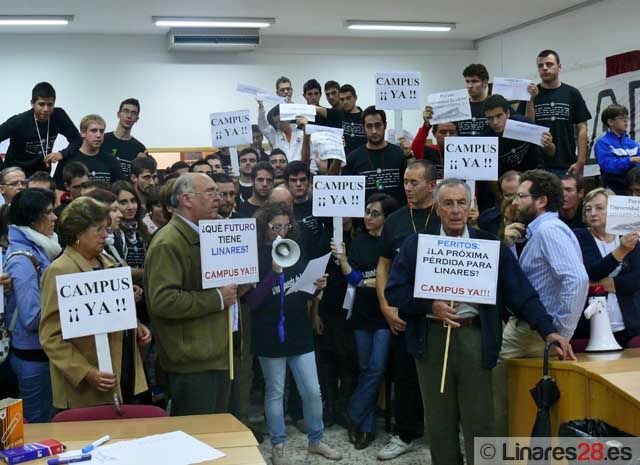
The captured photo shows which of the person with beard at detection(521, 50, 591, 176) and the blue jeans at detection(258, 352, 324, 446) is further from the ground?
the person with beard at detection(521, 50, 591, 176)

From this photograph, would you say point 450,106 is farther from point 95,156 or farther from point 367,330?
point 95,156

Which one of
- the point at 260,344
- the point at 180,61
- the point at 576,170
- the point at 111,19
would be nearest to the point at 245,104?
the point at 180,61

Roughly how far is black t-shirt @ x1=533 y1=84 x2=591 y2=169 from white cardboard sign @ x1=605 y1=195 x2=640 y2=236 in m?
2.32

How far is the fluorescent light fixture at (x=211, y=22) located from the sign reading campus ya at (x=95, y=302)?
8.83 meters

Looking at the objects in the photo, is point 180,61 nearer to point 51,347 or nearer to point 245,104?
point 245,104

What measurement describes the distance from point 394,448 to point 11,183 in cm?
325

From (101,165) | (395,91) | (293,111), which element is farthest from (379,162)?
(101,165)

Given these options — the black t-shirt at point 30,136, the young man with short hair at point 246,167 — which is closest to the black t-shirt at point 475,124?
the young man with short hair at point 246,167

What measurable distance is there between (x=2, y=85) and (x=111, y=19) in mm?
2099

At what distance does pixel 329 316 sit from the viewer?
18.2 feet

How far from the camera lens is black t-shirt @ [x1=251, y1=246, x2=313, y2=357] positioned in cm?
466

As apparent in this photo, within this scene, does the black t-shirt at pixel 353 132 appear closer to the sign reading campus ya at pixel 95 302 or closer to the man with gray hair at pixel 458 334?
the man with gray hair at pixel 458 334

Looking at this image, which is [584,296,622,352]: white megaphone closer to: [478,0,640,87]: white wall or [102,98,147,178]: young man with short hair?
[102,98,147,178]: young man with short hair

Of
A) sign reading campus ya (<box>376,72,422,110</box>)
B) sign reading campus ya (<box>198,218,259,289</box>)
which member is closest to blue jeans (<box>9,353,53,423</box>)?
sign reading campus ya (<box>198,218,259,289</box>)
